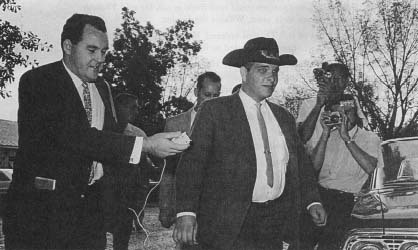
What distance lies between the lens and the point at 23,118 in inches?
107

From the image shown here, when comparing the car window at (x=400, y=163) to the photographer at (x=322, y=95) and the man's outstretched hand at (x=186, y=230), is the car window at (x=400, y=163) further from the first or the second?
the man's outstretched hand at (x=186, y=230)

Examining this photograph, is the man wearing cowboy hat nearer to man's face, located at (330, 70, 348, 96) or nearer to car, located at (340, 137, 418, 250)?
car, located at (340, 137, 418, 250)

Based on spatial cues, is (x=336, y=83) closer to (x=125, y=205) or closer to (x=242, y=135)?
(x=242, y=135)

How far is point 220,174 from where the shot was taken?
340 centimetres

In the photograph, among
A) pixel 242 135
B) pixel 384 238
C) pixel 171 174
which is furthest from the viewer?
pixel 171 174

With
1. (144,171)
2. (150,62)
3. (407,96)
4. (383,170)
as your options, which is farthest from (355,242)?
(150,62)

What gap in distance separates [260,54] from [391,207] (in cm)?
130

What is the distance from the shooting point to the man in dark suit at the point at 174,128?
479cm

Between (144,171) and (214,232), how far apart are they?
108 inches

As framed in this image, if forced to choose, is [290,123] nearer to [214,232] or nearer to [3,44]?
[214,232]

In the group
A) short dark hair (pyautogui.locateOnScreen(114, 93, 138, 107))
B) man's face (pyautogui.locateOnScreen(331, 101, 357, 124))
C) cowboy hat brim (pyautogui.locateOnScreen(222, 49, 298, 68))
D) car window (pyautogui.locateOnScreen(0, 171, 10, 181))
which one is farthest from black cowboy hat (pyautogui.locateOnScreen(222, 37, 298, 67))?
car window (pyautogui.locateOnScreen(0, 171, 10, 181))

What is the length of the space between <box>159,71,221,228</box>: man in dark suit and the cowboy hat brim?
29.4 inches

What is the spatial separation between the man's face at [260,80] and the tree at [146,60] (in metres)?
22.0

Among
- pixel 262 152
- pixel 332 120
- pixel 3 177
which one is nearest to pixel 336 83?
pixel 332 120
